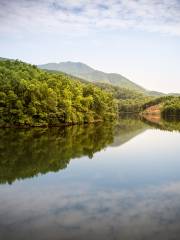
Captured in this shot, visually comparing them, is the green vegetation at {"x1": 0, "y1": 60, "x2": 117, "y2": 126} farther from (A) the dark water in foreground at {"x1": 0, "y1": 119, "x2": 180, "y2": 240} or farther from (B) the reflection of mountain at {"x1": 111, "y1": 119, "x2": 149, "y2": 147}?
(A) the dark water in foreground at {"x1": 0, "y1": 119, "x2": 180, "y2": 240}

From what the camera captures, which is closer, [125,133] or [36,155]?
[36,155]

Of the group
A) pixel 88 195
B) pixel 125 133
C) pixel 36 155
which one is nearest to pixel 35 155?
pixel 36 155

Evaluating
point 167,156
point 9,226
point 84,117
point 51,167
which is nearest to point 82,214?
point 9,226

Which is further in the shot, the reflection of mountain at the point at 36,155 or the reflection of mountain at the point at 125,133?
the reflection of mountain at the point at 125,133

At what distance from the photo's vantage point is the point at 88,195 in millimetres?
27203

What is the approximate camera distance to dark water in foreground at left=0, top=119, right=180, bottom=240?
1928 centimetres

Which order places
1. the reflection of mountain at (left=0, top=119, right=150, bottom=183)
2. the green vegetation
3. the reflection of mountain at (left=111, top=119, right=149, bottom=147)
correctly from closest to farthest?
the reflection of mountain at (left=0, top=119, right=150, bottom=183) < the reflection of mountain at (left=111, top=119, right=149, bottom=147) < the green vegetation

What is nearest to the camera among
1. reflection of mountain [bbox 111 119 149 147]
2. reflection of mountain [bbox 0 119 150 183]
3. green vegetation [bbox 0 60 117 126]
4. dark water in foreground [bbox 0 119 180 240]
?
dark water in foreground [bbox 0 119 180 240]

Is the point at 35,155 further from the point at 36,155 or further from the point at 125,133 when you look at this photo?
the point at 125,133

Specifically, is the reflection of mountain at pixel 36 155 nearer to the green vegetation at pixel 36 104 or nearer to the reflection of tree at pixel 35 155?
the reflection of tree at pixel 35 155

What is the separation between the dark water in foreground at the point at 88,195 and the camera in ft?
63.3

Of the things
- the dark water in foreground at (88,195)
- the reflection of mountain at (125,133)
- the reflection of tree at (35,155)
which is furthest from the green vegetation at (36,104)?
the dark water in foreground at (88,195)

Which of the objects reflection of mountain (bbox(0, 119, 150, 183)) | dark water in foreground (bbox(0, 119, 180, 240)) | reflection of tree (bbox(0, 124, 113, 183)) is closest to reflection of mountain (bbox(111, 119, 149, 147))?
reflection of mountain (bbox(0, 119, 150, 183))

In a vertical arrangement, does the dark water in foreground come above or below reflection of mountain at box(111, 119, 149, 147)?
below
